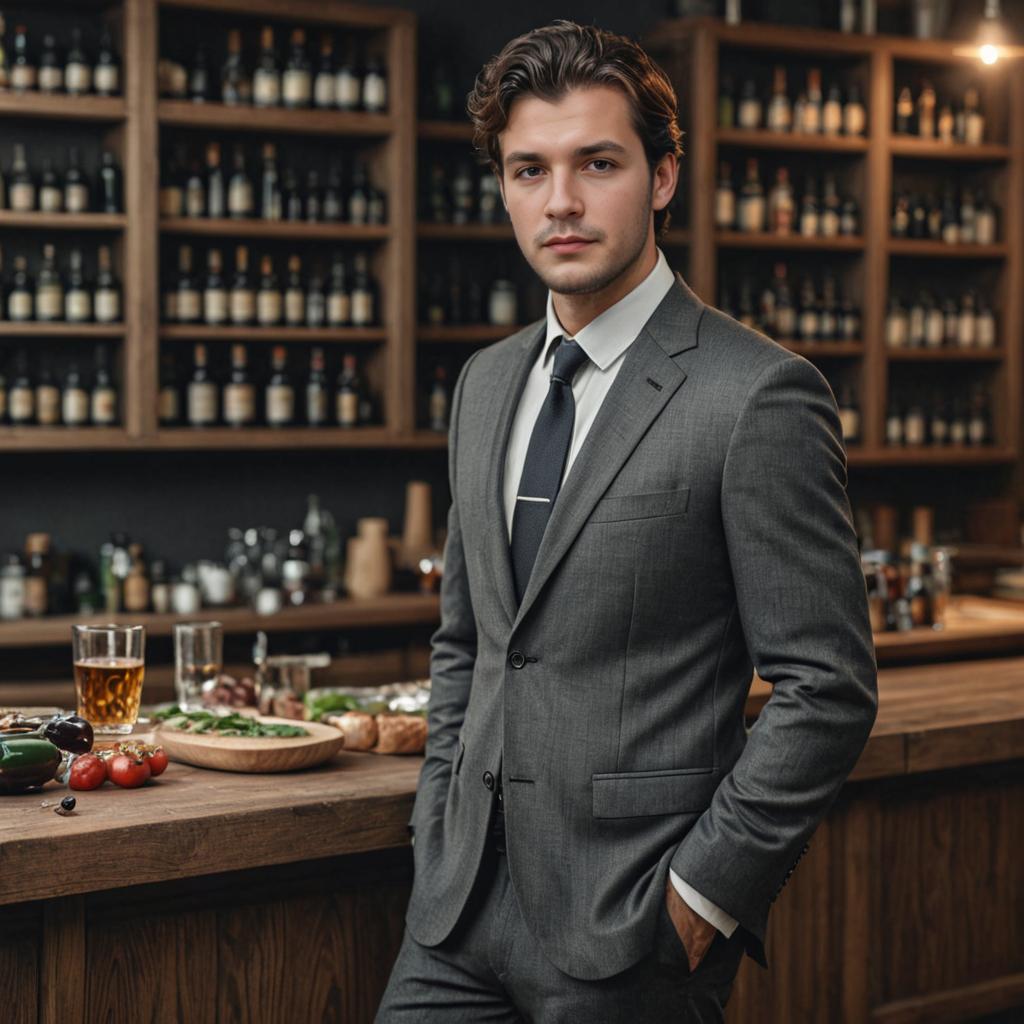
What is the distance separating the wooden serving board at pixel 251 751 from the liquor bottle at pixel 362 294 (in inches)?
113

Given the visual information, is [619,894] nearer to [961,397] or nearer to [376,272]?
[376,272]

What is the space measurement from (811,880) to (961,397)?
392 centimetres

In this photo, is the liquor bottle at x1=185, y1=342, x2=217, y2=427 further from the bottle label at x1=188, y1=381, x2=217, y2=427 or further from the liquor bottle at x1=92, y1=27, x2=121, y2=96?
the liquor bottle at x1=92, y1=27, x2=121, y2=96

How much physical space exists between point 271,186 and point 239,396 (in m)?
0.71

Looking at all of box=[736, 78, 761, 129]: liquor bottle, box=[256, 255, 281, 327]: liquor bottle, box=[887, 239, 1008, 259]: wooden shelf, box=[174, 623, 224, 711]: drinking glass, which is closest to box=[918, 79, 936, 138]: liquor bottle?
box=[887, 239, 1008, 259]: wooden shelf

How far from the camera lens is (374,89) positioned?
4812 millimetres

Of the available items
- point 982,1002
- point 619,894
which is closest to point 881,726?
point 982,1002

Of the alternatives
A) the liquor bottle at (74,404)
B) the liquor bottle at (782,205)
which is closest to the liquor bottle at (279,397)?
the liquor bottle at (74,404)

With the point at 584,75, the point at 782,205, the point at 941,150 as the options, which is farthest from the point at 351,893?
the point at 941,150

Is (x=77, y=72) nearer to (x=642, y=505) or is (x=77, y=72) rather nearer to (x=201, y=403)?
(x=201, y=403)

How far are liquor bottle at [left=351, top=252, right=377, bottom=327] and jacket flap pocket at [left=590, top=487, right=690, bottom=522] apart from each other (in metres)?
3.35

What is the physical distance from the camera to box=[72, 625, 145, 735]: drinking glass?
219 centimetres

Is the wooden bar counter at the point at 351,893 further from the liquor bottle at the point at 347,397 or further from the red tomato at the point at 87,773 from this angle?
the liquor bottle at the point at 347,397

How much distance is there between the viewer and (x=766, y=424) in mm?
1595
